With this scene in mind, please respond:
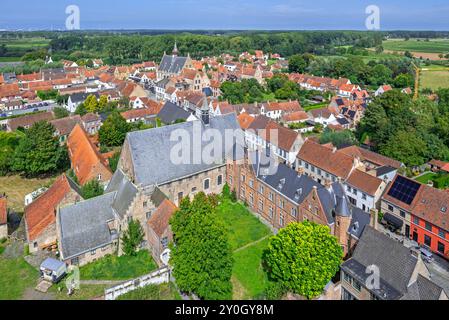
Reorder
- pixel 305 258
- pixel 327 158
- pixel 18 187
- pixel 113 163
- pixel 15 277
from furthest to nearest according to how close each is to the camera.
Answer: pixel 327 158 → pixel 18 187 → pixel 113 163 → pixel 15 277 → pixel 305 258

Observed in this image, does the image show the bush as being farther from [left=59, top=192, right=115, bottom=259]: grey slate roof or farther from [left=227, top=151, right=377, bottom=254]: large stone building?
[left=59, top=192, right=115, bottom=259]: grey slate roof

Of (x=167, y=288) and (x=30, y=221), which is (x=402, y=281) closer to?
(x=167, y=288)

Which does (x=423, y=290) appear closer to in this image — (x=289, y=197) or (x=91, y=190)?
(x=289, y=197)

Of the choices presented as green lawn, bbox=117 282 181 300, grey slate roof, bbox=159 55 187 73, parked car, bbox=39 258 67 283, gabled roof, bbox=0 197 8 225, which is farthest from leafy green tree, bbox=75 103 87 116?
green lawn, bbox=117 282 181 300

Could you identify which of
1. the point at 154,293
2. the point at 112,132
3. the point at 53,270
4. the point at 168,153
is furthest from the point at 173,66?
the point at 154,293

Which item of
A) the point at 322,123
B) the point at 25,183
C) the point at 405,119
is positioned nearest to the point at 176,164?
the point at 25,183
